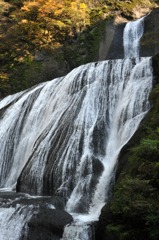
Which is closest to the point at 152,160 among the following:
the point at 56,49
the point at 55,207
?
the point at 55,207

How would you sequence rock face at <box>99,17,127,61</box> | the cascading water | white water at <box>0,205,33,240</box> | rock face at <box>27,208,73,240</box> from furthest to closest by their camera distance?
rock face at <box>99,17,127,61</box> → the cascading water → white water at <box>0,205,33,240</box> → rock face at <box>27,208,73,240</box>

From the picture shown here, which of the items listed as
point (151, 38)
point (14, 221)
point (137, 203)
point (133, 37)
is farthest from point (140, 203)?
point (133, 37)

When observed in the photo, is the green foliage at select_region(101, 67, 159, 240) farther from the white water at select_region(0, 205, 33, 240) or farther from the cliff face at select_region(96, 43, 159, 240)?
the white water at select_region(0, 205, 33, 240)

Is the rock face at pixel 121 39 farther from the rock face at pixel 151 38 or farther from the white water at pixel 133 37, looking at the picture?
the white water at pixel 133 37

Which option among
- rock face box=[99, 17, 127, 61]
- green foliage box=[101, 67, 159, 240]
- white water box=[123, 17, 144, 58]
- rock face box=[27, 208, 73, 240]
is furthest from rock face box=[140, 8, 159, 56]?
rock face box=[27, 208, 73, 240]

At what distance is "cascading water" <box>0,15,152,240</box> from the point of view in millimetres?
10906

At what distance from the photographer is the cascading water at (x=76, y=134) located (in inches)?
429

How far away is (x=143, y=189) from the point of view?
25.1 feet

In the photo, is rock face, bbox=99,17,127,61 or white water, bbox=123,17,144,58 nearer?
white water, bbox=123,17,144,58

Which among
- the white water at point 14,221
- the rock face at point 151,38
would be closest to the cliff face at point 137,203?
the white water at point 14,221

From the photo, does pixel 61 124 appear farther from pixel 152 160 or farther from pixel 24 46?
pixel 24 46

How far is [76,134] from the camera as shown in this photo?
42.8 feet

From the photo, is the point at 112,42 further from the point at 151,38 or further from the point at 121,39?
the point at 151,38

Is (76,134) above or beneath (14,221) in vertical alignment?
above
